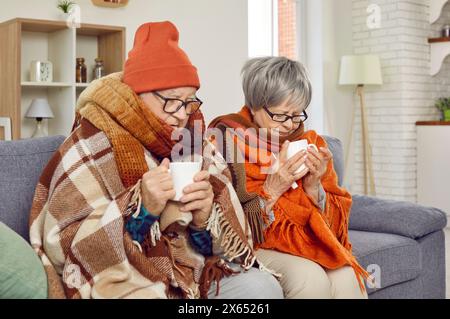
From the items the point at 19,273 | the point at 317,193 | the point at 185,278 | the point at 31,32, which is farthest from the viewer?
the point at 31,32

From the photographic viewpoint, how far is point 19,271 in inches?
58.1

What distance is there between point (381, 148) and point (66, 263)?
182 inches

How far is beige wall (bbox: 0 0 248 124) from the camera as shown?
15.9ft

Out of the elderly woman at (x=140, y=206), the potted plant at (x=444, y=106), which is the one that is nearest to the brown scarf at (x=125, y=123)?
the elderly woman at (x=140, y=206)

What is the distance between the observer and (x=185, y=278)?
1.69m

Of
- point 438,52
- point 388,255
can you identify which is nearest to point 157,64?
point 388,255

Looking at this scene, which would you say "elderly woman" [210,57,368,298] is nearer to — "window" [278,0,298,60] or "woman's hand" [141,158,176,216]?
"woman's hand" [141,158,176,216]

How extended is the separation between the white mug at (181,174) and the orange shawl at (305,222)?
0.54 metres

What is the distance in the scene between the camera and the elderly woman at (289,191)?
1.99 m

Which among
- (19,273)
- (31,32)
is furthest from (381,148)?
(19,273)

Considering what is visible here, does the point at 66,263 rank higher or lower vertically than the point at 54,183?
lower

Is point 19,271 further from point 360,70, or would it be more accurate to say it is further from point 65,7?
point 360,70

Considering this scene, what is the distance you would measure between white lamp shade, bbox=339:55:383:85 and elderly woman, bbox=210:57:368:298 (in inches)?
137
